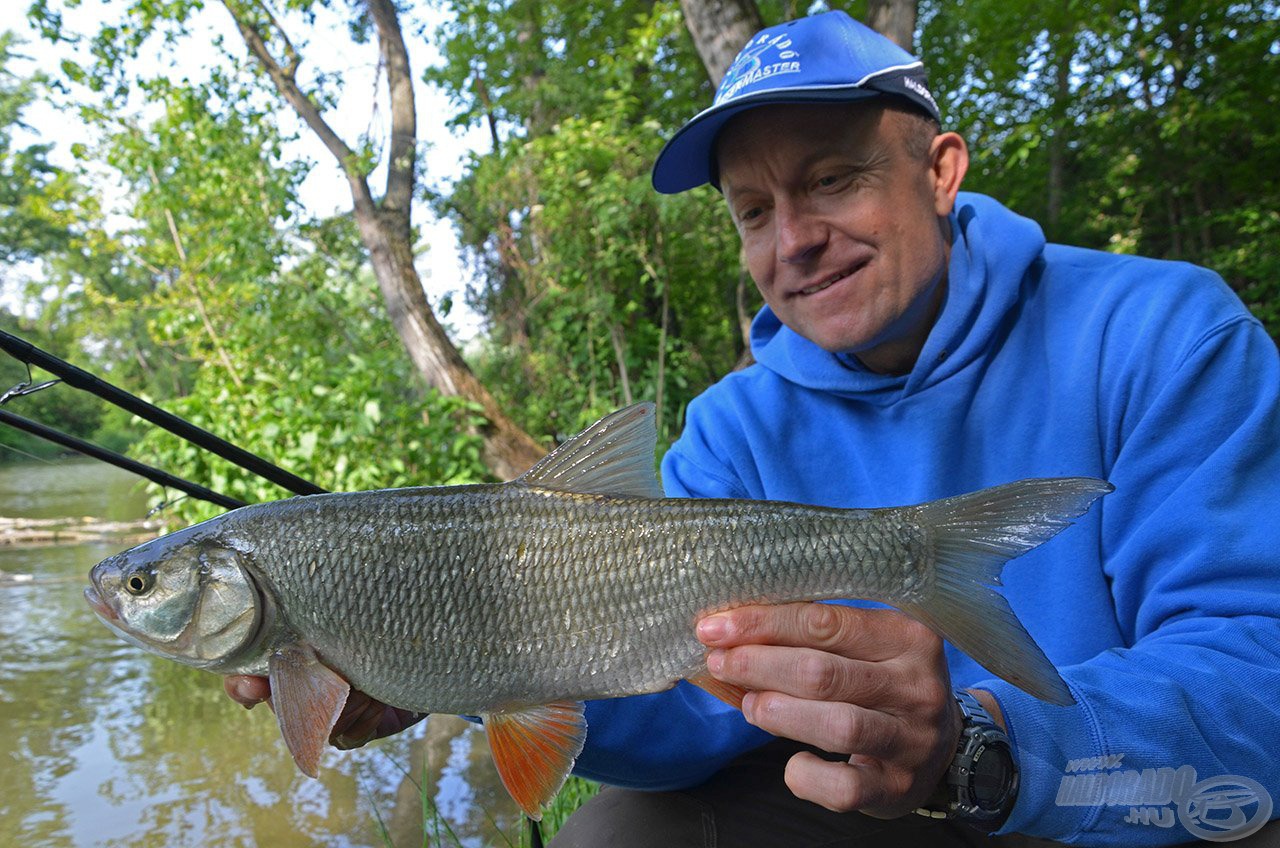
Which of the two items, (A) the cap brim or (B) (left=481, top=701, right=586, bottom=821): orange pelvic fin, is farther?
(A) the cap brim

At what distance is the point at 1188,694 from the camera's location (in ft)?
4.70

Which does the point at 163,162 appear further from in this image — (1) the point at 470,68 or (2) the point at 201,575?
(2) the point at 201,575

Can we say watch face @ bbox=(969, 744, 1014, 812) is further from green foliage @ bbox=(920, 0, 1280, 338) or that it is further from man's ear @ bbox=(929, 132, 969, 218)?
green foliage @ bbox=(920, 0, 1280, 338)

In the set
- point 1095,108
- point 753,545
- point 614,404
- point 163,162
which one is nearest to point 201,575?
point 753,545

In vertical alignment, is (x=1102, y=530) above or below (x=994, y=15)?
below

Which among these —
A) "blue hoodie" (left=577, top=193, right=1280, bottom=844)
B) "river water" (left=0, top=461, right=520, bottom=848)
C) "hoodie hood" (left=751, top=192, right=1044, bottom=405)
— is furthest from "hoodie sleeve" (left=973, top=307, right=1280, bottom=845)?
"river water" (left=0, top=461, right=520, bottom=848)

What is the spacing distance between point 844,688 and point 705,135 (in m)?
1.41

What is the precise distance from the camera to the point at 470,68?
11320 mm

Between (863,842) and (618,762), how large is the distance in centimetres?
59

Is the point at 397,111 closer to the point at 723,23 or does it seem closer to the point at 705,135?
the point at 723,23

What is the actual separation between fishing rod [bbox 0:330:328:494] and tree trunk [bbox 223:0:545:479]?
5.56 meters

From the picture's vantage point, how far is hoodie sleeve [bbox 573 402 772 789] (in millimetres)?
1794

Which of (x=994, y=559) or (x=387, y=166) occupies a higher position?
(x=387, y=166)

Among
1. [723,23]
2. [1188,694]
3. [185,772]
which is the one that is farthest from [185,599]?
[723,23]
